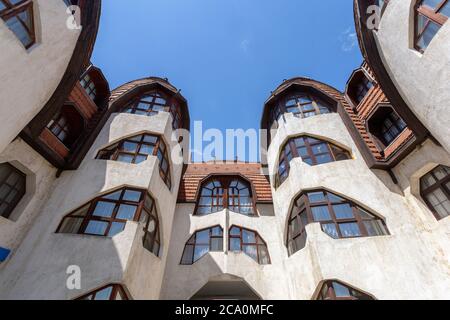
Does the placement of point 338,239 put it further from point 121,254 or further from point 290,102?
point 290,102

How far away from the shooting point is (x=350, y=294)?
7.26m

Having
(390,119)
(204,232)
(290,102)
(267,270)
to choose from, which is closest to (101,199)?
(204,232)

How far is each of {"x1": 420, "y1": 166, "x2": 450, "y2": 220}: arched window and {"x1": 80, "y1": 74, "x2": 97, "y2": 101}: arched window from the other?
17.4m

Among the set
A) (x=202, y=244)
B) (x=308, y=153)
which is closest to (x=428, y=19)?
(x=308, y=153)

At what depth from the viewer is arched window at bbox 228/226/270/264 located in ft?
37.4

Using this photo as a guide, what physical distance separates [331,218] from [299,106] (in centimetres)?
766

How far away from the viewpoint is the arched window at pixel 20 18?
21.4 ft

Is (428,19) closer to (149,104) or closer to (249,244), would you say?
(249,244)

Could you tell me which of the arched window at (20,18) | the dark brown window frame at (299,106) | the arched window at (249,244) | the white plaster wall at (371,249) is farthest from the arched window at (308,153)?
the arched window at (20,18)

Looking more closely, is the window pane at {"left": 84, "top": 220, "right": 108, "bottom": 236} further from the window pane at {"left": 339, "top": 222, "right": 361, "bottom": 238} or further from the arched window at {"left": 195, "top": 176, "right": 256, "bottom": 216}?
the window pane at {"left": 339, "top": 222, "right": 361, "bottom": 238}

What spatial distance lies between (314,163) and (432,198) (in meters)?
4.59

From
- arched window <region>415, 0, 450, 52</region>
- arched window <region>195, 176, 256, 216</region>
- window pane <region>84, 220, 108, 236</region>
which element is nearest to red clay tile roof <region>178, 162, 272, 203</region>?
arched window <region>195, 176, 256, 216</region>

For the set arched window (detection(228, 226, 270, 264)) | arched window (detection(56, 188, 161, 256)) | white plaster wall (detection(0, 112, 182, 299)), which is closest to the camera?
white plaster wall (detection(0, 112, 182, 299))

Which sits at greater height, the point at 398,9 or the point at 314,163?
the point at 398,9
